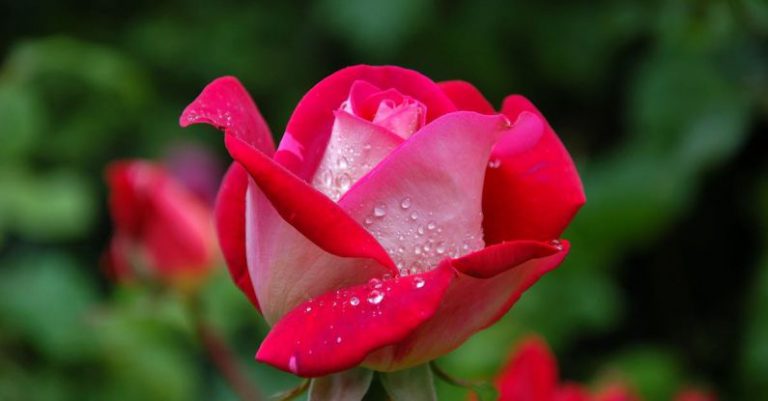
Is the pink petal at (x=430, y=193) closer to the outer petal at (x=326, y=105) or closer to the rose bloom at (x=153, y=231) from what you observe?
the outer petal at (x=326, y=105)

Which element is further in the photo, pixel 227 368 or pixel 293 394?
pixel 227 368

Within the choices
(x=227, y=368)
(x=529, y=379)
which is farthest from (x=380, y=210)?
(x=227, y=368)

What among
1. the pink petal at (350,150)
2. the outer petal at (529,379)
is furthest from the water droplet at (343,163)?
the outer petal at (529,379)

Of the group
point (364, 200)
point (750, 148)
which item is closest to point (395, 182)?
point (364, 200)

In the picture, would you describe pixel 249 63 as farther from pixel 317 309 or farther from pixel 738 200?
pixel 317 309

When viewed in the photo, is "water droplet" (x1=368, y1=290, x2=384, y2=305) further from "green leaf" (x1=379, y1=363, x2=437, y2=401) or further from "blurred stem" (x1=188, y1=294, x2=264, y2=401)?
"blurred stem" (x1=188, y1=294, x2=264, y2=401)

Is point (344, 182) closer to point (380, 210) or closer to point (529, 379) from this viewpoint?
point (380, 210)

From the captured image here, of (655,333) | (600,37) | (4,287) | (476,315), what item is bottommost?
(655,333)
